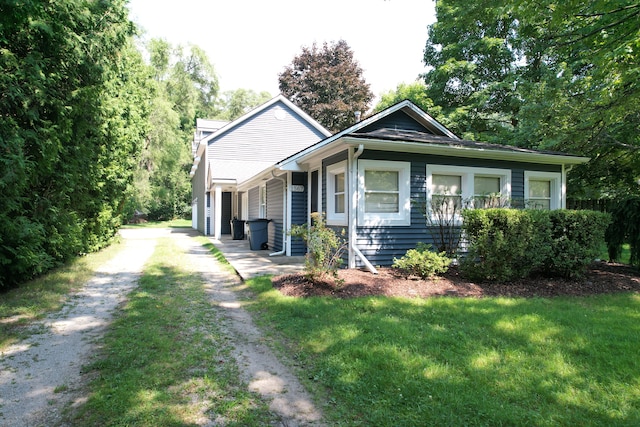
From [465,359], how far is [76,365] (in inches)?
147

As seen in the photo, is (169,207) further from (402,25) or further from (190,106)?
(402,25)

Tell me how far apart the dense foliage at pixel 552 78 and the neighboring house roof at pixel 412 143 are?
221cm

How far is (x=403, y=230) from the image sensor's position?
8.60 metres

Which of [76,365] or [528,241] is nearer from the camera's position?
[76,365]

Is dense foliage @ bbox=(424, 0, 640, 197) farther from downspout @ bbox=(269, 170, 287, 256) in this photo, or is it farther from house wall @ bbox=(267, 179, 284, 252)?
house wall @ bbox=(267, 179, 284, 252)

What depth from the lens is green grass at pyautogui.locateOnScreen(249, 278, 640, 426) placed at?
2770 mm

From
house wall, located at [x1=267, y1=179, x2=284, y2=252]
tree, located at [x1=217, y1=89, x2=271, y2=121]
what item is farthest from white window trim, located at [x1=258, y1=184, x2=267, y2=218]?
tree, located at [x1=217, y1=89, x2=271, y2=121]

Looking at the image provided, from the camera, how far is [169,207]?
42344mm

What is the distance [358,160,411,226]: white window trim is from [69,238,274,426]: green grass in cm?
396

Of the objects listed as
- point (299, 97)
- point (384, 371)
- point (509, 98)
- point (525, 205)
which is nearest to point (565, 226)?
point (525, 205)

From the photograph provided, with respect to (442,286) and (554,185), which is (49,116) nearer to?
(442,286)

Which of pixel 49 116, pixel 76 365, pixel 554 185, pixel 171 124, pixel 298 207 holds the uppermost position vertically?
pixel 171 124

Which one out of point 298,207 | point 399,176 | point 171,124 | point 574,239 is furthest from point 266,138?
point 574,239

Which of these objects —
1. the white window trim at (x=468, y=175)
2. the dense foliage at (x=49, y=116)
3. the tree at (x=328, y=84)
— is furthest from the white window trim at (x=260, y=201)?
the tree at (x=328, y=84)
